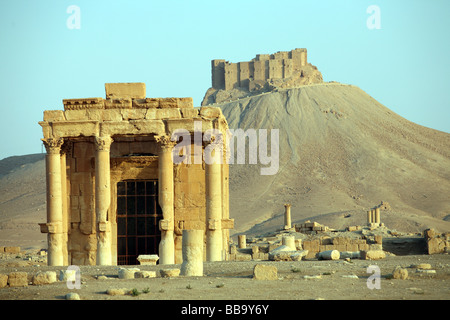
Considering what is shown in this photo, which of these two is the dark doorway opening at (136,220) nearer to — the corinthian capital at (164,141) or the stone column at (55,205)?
the stone column at (55,205)

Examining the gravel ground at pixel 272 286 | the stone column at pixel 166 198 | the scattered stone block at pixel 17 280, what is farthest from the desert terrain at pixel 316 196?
the stone column at pixel 166 198

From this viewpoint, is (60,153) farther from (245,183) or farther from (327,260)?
(245,183)

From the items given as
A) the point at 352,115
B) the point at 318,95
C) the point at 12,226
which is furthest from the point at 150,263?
the point at 318,95

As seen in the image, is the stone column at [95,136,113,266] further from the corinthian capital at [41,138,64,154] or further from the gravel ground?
the gravel ground

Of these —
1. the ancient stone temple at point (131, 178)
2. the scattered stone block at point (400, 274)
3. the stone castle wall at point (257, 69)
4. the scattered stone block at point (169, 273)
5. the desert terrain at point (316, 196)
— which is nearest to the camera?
the desert terrain at point (316, 196)

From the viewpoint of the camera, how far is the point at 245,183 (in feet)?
303

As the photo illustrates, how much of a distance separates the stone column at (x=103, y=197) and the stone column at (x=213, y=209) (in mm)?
3458

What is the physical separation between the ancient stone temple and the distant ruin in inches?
4260

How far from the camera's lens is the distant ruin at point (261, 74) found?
5453 inches

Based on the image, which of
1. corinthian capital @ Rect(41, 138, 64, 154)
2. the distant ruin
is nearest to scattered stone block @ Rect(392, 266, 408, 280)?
corinthian capital @ Rect(41, 138, 64, 154)

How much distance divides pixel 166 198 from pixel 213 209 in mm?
1680

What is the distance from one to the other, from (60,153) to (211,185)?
5645 mm
